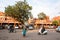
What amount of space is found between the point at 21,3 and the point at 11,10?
5425mm

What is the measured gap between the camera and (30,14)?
84062mm

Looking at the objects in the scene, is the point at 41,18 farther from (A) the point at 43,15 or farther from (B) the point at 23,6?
(B) the point at 23,6

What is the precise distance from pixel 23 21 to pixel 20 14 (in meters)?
4.10

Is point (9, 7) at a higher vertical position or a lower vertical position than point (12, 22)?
higher

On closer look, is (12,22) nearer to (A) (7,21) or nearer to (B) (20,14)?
(A) (7,21)

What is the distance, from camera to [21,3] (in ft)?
275

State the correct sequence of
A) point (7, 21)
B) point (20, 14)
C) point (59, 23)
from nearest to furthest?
point (20, 14), point (7, 21), point (59, 23)

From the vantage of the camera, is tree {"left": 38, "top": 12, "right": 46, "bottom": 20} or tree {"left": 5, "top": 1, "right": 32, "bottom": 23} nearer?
tree {"left": 5, "top": 1, "right": 32, "bottom": 23}

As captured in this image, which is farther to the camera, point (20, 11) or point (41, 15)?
point (41, 15)

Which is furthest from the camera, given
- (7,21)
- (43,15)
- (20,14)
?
(43,15)

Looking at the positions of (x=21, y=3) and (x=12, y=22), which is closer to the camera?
(x=21, y=3)

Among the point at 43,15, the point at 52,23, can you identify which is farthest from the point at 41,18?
the point at 52,23

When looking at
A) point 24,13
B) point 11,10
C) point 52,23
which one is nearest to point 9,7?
point 11,10

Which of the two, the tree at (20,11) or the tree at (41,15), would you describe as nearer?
the tree at (20,11)
